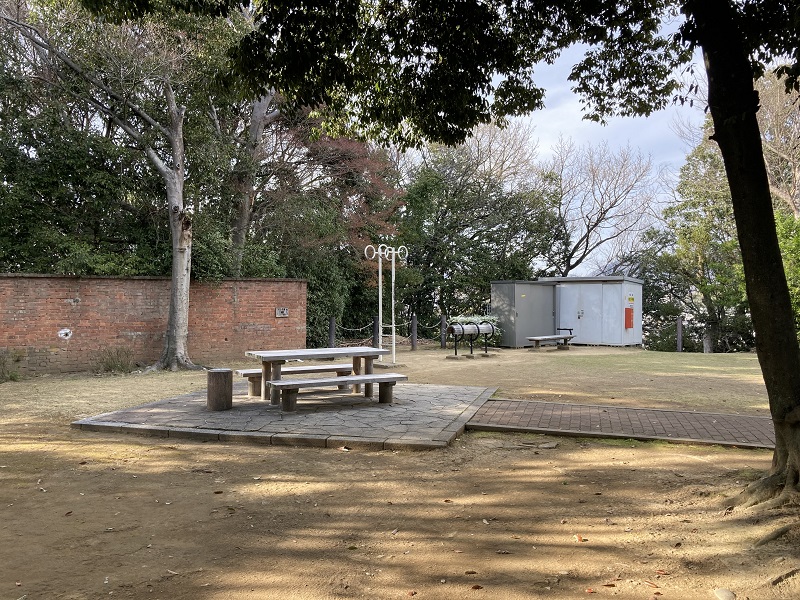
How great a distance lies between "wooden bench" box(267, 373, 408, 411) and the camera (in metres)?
7.80

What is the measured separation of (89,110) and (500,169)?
60.1 feet

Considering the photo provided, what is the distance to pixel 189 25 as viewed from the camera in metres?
13.8

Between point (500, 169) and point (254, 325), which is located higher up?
point (500, 169)

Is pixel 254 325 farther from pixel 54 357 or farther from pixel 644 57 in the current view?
pixel 644 57

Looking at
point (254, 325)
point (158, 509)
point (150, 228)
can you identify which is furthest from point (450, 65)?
point (150, 228)

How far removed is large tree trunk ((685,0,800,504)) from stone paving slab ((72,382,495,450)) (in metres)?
3.06

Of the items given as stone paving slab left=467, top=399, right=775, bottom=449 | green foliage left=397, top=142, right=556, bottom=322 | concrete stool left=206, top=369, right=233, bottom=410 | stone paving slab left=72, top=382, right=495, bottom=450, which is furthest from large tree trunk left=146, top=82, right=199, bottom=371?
green foliage left=397, top=142, right=556, bottom=322

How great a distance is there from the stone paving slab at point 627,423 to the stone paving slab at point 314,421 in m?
0.45

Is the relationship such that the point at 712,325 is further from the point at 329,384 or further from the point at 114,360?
the point at 114,360

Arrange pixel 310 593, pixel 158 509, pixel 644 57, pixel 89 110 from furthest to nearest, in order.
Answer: pixel 89 110 → pixel 644 57 → pixel 158 509 → pixel 310 593

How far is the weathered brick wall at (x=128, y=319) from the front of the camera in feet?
45.2

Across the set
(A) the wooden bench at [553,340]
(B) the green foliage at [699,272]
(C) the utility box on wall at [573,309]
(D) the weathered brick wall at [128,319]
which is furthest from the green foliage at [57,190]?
(B) the green foliage at [699,272]

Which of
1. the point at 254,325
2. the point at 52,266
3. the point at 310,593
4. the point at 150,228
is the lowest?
the point at 310,593

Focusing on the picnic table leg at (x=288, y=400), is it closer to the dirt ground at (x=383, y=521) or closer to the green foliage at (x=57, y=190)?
the dirt ground at (x=383, y=521)
